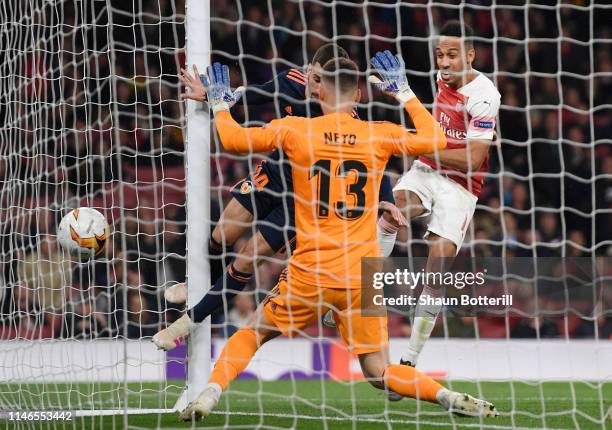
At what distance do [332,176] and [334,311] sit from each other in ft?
2.02

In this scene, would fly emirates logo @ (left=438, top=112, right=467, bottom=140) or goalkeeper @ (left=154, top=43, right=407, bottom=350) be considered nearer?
goalkeeper @ (left=154, top=43, right=407, bottom=350)

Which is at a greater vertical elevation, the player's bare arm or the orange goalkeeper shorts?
the player's bare arm

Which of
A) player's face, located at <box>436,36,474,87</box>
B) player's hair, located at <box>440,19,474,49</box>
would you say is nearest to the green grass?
player's face, located at <box>436,36,474,87</box>

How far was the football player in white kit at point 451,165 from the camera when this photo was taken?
5.88 meters

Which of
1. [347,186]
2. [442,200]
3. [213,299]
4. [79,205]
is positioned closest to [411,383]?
[347,186]

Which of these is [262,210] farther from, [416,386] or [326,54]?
[416,386]

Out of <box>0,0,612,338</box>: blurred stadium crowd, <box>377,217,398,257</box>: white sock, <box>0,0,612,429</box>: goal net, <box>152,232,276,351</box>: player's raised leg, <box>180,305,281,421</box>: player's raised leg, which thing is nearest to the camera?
→ <box>180,305,281,421</box>: player's raised leg

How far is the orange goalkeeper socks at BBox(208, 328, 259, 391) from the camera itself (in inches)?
183

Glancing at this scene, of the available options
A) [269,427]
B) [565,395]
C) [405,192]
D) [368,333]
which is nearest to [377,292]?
[368,333]

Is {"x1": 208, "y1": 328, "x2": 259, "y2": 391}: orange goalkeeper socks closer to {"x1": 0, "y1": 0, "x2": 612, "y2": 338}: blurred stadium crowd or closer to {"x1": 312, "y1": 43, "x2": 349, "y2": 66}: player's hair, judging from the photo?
{"x1": 312, "y1": 43, "x2": 349, "y2": 66}: player's hair

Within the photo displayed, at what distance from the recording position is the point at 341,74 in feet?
14.9

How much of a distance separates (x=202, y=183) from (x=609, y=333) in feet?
17.8

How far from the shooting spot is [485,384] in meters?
8.73

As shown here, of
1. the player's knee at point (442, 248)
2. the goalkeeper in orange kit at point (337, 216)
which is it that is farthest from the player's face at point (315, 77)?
the player's knee at point (442, 248)
